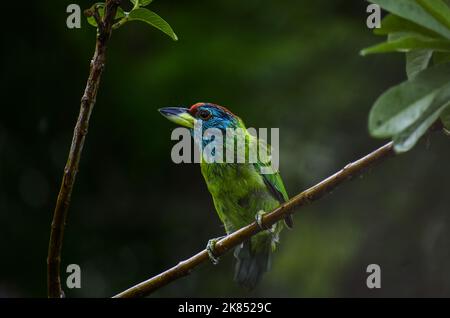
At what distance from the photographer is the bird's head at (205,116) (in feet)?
9.07

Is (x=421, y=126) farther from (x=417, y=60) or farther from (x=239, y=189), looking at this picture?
(x=239, y=189)

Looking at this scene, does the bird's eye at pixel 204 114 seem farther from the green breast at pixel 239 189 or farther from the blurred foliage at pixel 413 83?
the blurred foliage at pixel 413 83

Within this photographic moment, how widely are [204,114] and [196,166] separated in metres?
2.77

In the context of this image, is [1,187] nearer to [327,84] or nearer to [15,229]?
A: [15,229]

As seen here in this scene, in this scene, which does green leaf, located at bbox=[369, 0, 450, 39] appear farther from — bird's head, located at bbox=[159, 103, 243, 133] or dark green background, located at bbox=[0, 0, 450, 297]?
dark green background, located at bbox=[0, 0, 450, 297]

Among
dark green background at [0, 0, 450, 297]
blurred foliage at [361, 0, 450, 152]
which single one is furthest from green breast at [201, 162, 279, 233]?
dark green background at [0, 0, 450, 297]

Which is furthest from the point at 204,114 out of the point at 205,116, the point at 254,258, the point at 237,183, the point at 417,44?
the point at 417,44

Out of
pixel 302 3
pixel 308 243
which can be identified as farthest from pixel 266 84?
pixel 308 243

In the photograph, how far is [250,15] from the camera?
626 cm

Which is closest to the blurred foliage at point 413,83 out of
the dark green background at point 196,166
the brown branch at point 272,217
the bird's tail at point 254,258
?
the brown branch at point 272,217

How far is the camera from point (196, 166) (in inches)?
226

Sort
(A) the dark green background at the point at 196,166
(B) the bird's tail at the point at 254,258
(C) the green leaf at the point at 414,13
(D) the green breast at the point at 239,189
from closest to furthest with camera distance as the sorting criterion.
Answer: (C) the green leaf at the point at 414,13 → (D) the green breast at the point at 239,189 → (B) the bird's tail at the point at 254,258 → (A) the dark green background at the point at 196,166

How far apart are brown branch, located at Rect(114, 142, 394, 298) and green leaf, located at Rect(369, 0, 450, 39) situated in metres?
0.33

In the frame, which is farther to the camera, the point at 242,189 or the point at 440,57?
the point at 242,189
